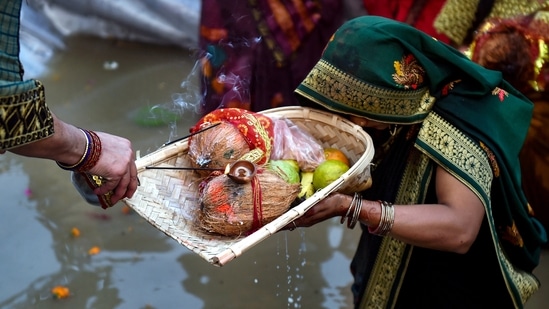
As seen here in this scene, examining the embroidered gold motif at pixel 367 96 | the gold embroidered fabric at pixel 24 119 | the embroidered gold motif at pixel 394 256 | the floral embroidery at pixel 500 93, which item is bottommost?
the embroidered gold motif at pixel 394 256

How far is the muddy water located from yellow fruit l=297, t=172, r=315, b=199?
123 centimetres

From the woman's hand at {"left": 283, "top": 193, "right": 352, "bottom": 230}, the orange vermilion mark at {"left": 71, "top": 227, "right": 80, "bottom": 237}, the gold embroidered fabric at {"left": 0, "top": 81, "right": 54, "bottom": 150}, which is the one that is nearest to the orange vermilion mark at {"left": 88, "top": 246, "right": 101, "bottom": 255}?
the orange vermilion mark at {"left": 71, "top": 227, "right": 80, "bottom": 237}

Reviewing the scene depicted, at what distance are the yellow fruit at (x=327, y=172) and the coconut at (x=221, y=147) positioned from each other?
25 cm

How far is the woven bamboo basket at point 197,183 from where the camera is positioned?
6.00ft

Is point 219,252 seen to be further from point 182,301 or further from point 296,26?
point 296,26

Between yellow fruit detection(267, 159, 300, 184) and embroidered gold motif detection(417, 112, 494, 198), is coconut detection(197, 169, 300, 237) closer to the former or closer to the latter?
yellow fruit detection(267, 159, 300, 184)

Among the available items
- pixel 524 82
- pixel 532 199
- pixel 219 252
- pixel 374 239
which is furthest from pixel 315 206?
pixel 532 199

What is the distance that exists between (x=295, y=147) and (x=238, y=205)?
403 mm

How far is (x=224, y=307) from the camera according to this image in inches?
123

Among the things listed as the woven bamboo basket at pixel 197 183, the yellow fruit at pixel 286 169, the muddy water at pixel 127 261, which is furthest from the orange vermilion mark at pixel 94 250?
the yellow fruit at pixel 286 169

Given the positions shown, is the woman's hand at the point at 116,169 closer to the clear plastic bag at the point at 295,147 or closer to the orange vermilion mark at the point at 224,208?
the orange vermilion mark at the point at 224,208

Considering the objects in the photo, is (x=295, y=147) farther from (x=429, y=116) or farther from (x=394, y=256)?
(x=394, y=256)

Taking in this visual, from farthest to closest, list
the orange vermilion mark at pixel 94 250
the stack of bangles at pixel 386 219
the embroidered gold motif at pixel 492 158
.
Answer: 1. the orange vermilion mark at pixel 94 250
2. the embroidered gold motif at pixel 492 158
3. the stack of bangles at pixel 386 219

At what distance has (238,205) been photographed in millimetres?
1881
